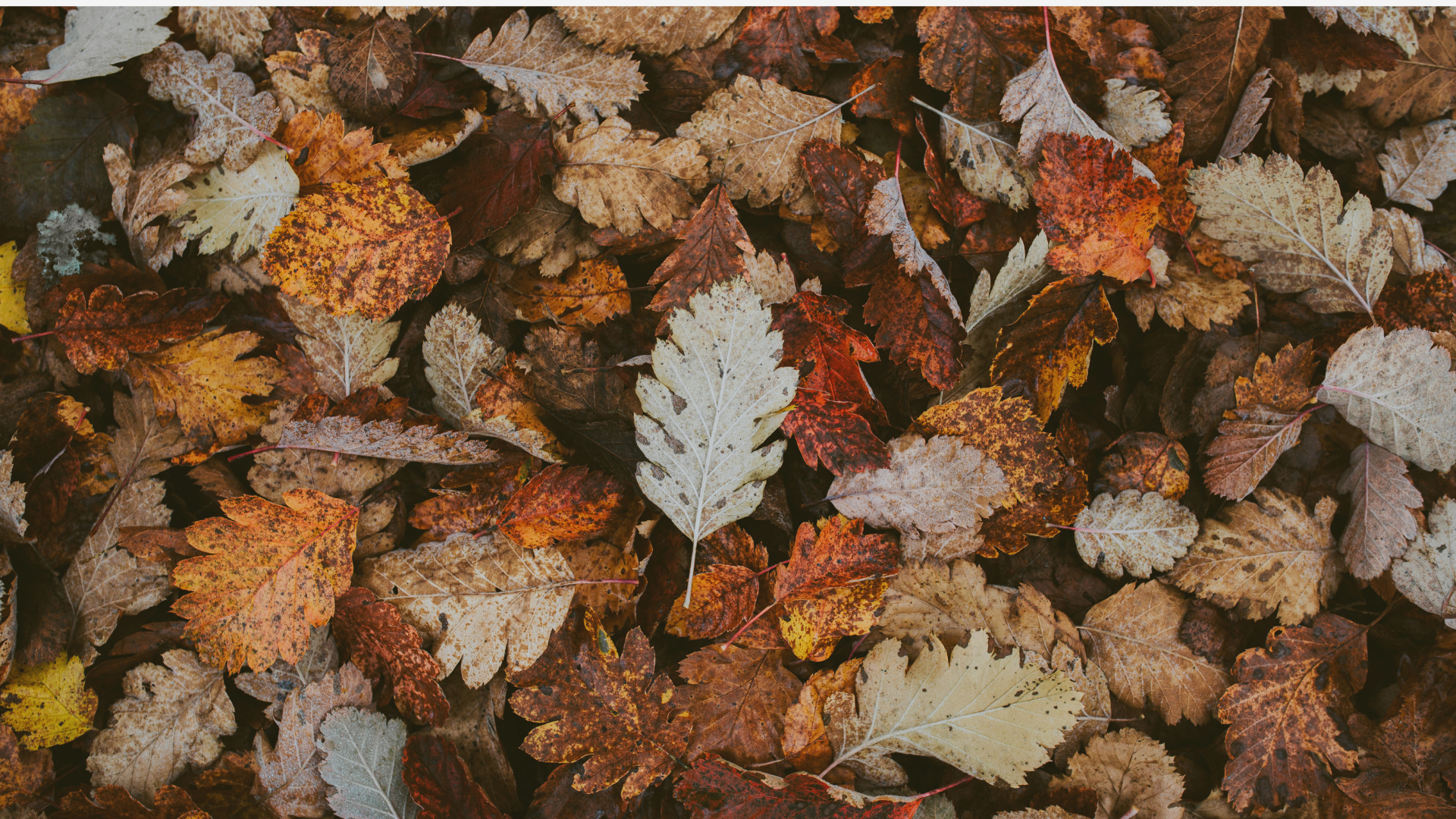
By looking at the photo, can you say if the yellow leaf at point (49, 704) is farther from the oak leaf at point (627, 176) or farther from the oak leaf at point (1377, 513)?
the oak leaf at point (1377, 513)

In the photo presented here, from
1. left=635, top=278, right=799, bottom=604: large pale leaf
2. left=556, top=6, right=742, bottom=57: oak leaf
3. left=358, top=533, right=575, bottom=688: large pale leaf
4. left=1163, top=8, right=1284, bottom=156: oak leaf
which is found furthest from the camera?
left=1163, top=8, right=1284, bottom=156: oak leaf

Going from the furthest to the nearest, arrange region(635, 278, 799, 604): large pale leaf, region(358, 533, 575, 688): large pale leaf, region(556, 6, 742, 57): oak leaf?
region(556, 6, 742, 57): oak leaf, region(358, 533, 575, 688): large pale leaf, region(635, 278, 799, 604): large pale leaf

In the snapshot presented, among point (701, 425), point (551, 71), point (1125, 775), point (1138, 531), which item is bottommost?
point (1125, 775)

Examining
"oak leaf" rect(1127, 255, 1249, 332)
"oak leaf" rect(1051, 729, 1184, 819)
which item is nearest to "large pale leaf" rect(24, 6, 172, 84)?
"oak leaf" rect(1127, 255, 1249, 332)

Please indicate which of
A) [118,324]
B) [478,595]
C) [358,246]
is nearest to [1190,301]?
[478,595]

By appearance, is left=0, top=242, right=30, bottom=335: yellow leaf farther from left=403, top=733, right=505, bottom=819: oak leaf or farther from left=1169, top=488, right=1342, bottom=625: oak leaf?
left=1169, top=488, right=1342, bottom=625: oak leaf

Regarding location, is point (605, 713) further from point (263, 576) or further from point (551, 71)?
point (551, 71)
